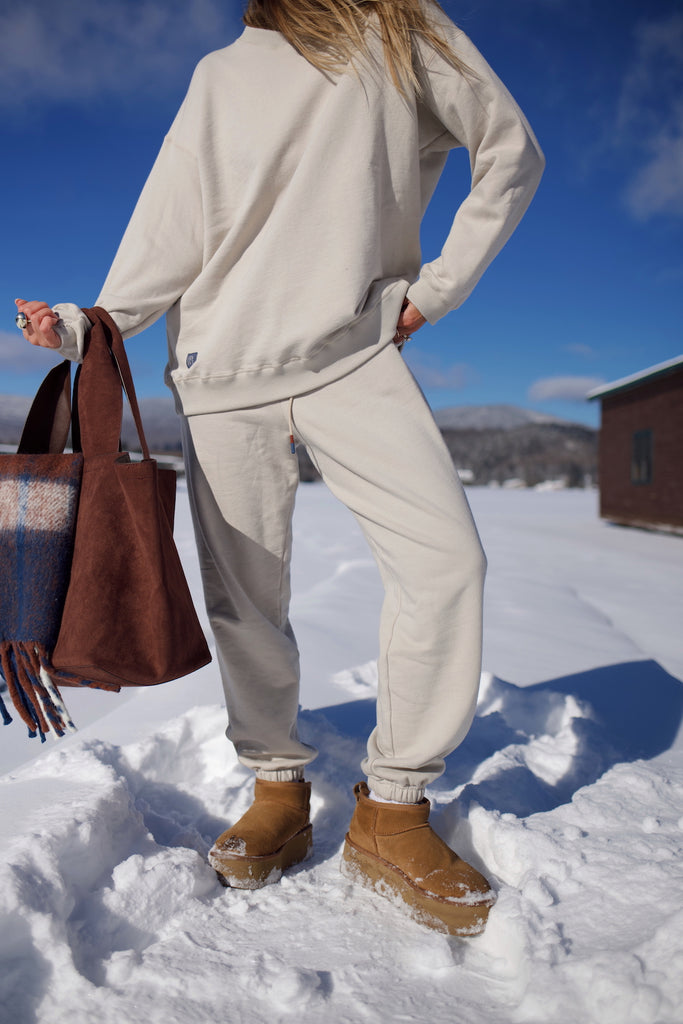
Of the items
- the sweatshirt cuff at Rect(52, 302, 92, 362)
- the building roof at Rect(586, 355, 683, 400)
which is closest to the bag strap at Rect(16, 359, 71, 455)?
the sweatshirt cuff at Rect(52, 302, 92, 362)

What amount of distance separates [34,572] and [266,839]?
0.69 meters

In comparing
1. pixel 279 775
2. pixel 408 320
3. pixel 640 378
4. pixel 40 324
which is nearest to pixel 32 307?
pixel 40 324

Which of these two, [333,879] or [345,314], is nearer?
[345,314]

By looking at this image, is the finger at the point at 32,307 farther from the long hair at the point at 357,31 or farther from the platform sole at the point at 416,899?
the platform sole at the point at 416,899

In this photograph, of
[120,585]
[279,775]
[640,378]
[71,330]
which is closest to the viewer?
[120,585]

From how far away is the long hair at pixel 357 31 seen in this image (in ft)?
4.32

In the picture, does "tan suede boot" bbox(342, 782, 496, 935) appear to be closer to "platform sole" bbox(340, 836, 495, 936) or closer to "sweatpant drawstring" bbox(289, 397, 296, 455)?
"platform sole" bbox(340, 836, 495, 936)

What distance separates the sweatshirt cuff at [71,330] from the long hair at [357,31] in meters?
0.67

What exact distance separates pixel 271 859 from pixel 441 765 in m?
0.38

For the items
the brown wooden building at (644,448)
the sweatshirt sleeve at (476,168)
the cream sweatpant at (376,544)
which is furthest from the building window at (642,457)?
the cream sweatpant at (376,544)

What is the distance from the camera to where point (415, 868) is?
4.09 ft

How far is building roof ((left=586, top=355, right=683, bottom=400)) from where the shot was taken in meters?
10.7

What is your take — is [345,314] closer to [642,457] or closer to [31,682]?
[31,682]

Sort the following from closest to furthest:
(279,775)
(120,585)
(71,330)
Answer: (120,585) → (71,330) → (279,775)
